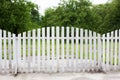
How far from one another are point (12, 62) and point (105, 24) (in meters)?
29.3

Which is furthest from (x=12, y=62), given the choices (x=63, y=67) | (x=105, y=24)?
(x=105, y=24)

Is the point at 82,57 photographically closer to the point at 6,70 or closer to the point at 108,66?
the point at 108,66

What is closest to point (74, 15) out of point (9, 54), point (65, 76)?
point (9, 54)

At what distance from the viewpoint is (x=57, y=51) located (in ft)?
28.1

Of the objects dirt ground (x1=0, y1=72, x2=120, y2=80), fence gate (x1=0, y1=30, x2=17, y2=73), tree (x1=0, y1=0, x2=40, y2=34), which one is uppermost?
tree (x1=0, y1=0, x2=40, y2=34)

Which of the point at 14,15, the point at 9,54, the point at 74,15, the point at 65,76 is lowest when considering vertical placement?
the point at 65,76

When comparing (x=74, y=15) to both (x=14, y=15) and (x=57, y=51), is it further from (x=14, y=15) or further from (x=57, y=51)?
(x=57, y=51)

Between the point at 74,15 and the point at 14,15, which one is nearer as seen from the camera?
the point at 14,15

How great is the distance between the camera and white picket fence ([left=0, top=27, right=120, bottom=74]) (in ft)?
27.5

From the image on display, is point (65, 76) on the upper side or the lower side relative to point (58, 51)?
lower

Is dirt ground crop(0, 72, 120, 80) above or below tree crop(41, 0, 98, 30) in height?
below

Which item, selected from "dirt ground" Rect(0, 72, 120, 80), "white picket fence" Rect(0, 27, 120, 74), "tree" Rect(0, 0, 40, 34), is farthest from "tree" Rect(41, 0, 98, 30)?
"dirt ground" Rect(0, 72, 120, 80)

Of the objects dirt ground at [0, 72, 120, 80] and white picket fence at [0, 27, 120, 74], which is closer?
dirt ground at [0, 72, 120, 80]

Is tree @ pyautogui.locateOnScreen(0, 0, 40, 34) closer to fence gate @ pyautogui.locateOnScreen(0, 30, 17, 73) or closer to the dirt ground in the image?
fence gate @ pyautogui.locateOnScreen(0, 30, 17, 73)
